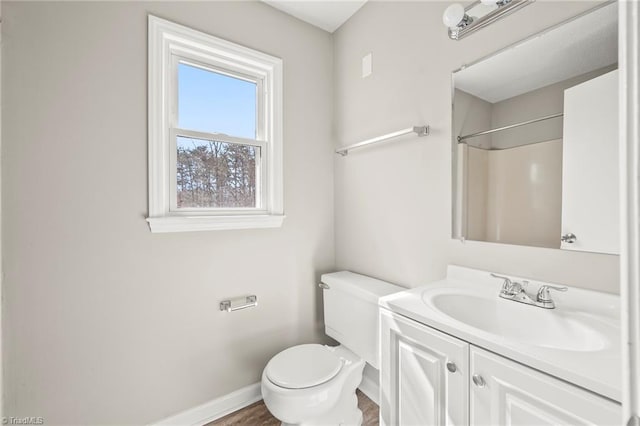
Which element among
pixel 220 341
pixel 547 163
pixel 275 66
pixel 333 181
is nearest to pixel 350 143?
pixel 333 181

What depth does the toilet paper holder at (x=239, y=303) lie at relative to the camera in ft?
5.25

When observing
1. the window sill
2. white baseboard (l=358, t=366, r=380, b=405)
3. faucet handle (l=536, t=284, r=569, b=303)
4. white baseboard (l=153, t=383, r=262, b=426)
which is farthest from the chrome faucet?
white baseboard (l=153, t=383, r=262, b=426)

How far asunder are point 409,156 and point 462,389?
42.1 inches

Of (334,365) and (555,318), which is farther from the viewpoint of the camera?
(334,365)

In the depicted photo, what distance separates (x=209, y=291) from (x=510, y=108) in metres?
1.69

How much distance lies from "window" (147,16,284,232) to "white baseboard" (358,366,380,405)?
3.66 feet

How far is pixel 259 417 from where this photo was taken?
158 centimetres

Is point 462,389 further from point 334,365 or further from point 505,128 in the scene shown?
point 505,128

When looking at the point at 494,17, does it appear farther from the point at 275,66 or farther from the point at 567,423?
the point at 567,423

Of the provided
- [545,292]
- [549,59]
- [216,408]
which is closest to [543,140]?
[549,59]

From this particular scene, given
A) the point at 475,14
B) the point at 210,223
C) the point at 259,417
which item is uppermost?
the point at 475,14

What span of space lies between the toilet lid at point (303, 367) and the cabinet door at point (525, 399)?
71 cm

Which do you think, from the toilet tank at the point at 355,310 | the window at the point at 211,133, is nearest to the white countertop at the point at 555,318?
the toilet tank at the point at 355,310

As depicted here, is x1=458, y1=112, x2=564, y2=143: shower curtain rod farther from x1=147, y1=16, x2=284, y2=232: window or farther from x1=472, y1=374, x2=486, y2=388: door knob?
x1=147, y1=16, x2=284, y2=232: window
